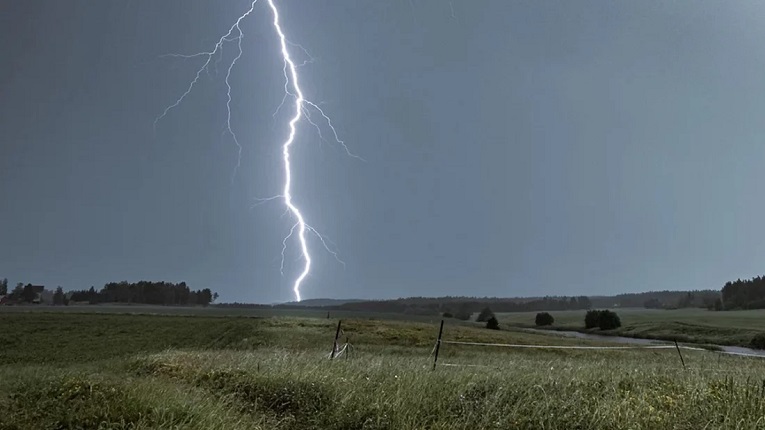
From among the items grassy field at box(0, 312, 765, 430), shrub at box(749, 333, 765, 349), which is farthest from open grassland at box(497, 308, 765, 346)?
grassy field at box(0, 312, 765, 430)

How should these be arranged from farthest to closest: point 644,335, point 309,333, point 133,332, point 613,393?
point 644,335 → point 133,332 → point 309,333 → point 613,393

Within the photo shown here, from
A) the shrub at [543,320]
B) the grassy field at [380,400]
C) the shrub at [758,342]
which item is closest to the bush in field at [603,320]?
the shrub at [543,320]

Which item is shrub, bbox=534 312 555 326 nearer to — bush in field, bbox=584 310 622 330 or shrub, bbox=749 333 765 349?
bush in field, bbox=584 310 622 330

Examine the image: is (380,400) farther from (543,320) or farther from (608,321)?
(543,320)

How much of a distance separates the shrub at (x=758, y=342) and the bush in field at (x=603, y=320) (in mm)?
30121

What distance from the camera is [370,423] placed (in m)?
7.02

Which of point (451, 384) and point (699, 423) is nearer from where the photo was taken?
Answer: point (699, 423)

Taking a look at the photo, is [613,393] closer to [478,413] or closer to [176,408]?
[478,413]

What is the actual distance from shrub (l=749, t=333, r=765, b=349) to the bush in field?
30.1m

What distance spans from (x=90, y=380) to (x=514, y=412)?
6.73 meters

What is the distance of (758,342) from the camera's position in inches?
2088

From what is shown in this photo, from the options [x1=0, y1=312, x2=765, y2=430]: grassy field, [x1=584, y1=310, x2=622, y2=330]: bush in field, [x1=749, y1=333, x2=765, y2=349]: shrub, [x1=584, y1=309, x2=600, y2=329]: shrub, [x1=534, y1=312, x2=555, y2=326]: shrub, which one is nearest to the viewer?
[x1=0, y1=312, x2=765, y2=430]: grassy field

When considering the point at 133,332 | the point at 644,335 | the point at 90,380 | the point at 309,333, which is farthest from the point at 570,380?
the point at 644,335

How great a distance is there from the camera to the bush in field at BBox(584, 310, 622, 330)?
84875mm
